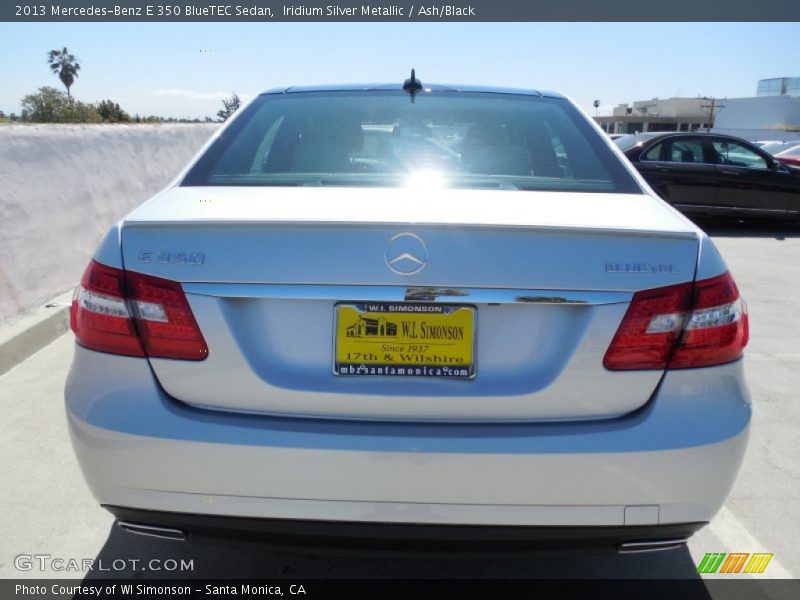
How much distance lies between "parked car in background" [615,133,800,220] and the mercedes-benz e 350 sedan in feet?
31.0

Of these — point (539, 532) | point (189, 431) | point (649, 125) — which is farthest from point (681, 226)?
point (649, 125)

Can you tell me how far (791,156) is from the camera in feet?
49.1

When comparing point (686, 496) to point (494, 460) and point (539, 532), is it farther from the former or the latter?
point (494, 460)

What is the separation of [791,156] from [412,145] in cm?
1522

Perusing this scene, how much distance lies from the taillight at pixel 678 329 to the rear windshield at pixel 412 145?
56 centimetres

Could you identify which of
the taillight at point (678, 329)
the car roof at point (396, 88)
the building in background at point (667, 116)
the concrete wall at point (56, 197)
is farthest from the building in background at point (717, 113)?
the taillight at point (678, 329)

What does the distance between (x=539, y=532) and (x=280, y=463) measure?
69 cm

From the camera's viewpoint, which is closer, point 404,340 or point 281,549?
point 404,340

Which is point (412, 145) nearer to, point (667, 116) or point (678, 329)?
point (678, 329)

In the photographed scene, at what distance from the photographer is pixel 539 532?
5.82ft

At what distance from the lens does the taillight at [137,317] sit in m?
1.76

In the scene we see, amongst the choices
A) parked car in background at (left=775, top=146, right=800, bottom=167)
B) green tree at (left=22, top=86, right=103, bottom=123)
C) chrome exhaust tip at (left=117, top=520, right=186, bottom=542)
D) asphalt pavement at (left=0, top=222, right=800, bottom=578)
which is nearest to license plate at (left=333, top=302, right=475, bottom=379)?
asphalt pavement at (left=0, top=222, right=800, bottom=578)

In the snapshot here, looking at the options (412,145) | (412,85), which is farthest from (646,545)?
(412,85)

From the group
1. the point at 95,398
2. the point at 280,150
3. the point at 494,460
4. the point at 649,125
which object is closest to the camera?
the point at 494,460
